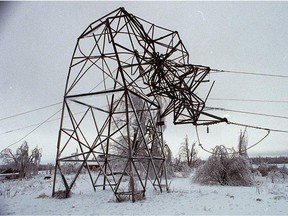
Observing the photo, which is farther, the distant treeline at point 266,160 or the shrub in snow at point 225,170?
the distant treeline at point 266,160

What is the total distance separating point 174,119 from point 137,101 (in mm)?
10818

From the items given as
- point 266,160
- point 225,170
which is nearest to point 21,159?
point 225,170

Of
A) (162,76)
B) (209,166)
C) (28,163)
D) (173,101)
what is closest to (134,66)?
(162,76)

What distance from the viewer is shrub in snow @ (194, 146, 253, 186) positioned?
17.3 m

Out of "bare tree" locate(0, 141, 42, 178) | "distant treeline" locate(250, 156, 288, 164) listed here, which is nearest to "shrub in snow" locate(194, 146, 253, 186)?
"distant treeline" locate(250, 156, 288, 164)

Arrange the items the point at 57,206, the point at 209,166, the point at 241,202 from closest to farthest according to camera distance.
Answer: the point at 57,206, the point at 241,202, the point at 209,166

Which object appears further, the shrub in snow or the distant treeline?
the distant treeline

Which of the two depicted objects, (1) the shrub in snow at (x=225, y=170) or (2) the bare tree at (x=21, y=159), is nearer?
(1) the shrub in snow at (x=225, y=170)

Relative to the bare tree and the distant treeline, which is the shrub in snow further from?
the bare tree

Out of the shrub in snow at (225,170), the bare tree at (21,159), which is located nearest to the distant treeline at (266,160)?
the shrub in snow at (225,170)

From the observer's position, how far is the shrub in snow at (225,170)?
17.3 metres

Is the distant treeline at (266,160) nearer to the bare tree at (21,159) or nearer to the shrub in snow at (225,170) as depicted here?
the shrub in snow at (225,170)

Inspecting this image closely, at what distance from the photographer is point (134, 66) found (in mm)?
12172

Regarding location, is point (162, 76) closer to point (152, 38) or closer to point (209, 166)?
point (152, 38)
